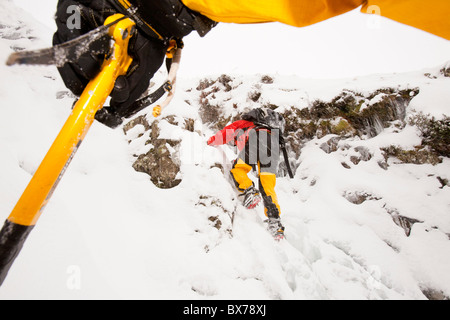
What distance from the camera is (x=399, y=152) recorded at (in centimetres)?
538

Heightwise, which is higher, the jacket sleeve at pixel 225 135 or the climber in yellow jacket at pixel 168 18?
the climber in yellow jacket at pixel 168 18

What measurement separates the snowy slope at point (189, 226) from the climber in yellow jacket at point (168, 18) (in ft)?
3.70

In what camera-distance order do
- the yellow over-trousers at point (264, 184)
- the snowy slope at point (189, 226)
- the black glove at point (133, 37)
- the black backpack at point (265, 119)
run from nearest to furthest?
the black glove at point (133, 37) < the snowy slope at point (189, 226) < the yellow over-trousers at point (264, 184) < the black backpack at point (265, 119)

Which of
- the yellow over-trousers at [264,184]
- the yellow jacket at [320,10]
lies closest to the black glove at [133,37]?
the yellow jacket at [320,10]

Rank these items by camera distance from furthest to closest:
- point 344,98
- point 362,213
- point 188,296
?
point 344,98 → point 362,213 → point 188,296

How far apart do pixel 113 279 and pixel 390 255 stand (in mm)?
4090

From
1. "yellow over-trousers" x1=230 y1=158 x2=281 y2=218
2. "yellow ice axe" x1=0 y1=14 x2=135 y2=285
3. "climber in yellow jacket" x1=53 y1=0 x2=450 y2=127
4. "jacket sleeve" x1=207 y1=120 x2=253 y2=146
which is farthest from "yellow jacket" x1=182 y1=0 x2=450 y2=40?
"jacket sleeve" x1=207 y1=120 x2=253 y2=146

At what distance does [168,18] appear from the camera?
1.30 meters

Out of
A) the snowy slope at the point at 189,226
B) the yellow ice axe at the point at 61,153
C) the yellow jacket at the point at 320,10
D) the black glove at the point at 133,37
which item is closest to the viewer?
the yellow jacket at the point at 320,10

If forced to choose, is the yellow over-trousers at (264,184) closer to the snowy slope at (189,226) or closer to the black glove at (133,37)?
the snowy slope at (189,226)

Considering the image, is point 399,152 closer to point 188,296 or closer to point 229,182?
point 229,182

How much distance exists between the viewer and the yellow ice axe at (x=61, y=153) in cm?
95
